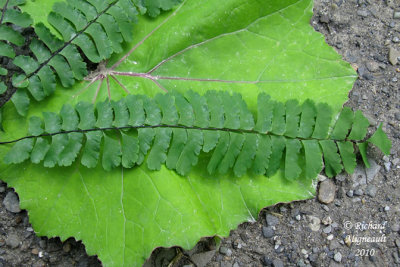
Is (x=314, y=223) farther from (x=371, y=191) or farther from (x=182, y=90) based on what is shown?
(x=182, y=90)

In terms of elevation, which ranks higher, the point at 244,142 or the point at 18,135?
the point at 18,135

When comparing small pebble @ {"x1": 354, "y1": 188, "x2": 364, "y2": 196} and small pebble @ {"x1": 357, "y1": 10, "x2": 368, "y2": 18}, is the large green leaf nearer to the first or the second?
small pebble @ {"x1": 354, "y1": 188, "x2": 364, "y2": 196}

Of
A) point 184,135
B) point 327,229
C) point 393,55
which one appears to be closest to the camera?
point 184,135

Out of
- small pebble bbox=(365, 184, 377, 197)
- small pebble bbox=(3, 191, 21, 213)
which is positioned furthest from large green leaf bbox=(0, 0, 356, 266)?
small pebble bbox=(365, 184, 377, 197)

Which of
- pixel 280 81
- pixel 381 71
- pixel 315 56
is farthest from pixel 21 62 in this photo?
pixel 381 71

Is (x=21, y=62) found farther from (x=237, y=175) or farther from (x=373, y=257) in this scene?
(x=373, y=257)

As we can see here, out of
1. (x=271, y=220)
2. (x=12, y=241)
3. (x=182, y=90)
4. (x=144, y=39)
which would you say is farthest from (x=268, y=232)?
(x=12, y=241)
